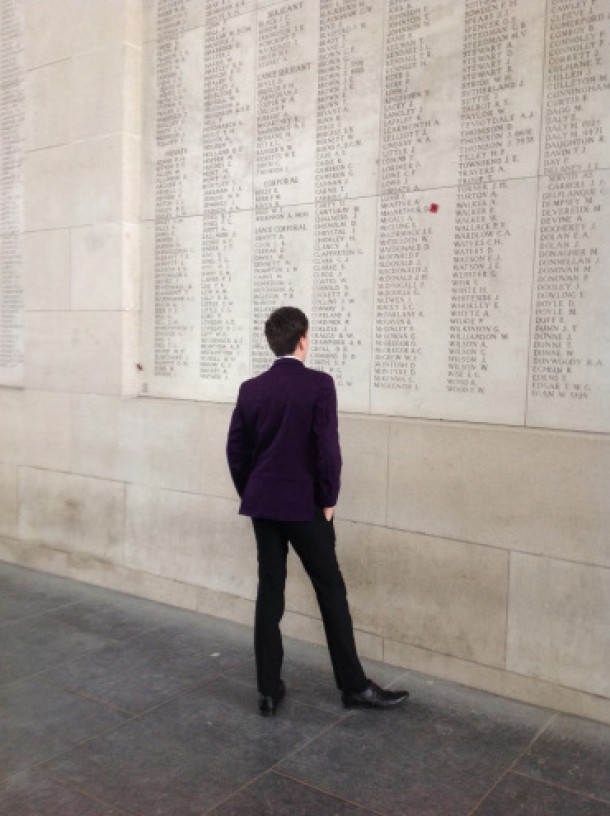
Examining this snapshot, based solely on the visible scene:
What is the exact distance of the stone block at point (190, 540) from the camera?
4949mm

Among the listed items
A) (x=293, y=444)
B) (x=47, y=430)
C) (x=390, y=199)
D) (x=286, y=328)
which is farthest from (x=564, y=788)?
(x=47, y=430)

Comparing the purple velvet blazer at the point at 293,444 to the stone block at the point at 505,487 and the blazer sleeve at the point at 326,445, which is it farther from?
the stone block at the point at 505,487

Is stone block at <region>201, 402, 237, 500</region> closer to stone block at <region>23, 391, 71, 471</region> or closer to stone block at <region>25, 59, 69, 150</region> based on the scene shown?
stone block at <region>23, 391, 71, 471</region>

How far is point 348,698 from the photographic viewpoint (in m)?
3.70

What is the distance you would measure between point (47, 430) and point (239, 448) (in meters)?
2.95

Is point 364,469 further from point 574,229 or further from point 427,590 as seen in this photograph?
point 574,229

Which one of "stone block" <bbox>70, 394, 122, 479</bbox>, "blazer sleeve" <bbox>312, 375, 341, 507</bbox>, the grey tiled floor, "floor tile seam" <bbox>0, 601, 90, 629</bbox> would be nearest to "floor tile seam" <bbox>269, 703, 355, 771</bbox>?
the grey tiled floor

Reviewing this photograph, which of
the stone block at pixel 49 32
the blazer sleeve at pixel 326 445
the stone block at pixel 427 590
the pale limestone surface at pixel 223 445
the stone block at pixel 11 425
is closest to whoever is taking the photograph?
the blazer sleeve at pixel 326 445

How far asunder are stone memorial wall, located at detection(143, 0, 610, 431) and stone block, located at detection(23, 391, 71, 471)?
0.84 m

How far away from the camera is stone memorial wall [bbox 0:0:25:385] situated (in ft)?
20.7

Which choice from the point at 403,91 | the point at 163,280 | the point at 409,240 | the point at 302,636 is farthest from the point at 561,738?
the point at 163,280

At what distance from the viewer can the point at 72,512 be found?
589cm

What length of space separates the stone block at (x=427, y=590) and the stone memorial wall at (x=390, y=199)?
0.72 meters

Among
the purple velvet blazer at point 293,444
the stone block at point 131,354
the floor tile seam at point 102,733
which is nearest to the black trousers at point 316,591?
the purple velvet blazer at point 293,444
